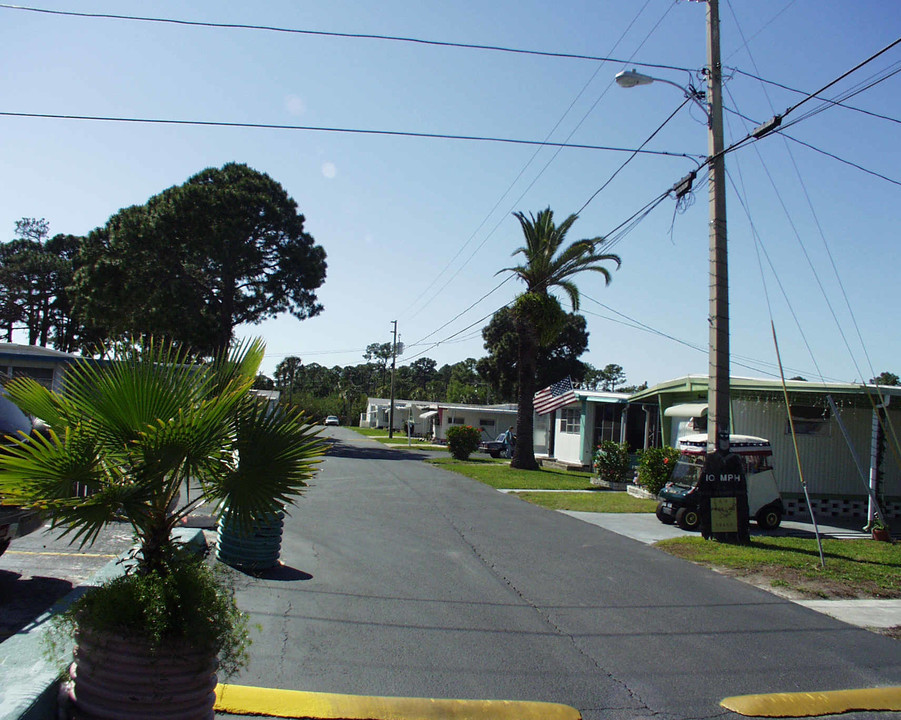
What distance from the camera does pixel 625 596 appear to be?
8.65 meters

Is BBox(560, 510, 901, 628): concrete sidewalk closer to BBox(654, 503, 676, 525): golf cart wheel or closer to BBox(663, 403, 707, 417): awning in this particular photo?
BBox(654, 503, 676, 525): golf cart wheel

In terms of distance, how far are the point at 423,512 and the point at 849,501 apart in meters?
10.6

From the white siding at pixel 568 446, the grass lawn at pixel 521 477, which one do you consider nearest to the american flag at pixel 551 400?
the white siding at pixel 568 446

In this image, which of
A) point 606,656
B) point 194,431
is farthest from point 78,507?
point 606,656

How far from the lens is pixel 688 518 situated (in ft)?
47.3

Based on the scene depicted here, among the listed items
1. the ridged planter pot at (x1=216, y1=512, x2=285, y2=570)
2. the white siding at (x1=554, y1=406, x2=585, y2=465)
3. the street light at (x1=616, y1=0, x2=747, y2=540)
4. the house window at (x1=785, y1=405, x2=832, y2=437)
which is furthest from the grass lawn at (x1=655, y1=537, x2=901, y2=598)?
the white siding at (x1=554, y1=406, x2=585, y2=465)

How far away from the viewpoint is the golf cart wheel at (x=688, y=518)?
47.3 feet

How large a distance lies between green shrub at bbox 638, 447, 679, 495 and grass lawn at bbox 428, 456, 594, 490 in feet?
9.64

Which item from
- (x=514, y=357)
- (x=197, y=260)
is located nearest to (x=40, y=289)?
(x=197, y=260)

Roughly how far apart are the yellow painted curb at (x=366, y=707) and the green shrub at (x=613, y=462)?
17966 mm

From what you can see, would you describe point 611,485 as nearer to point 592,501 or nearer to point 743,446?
point 592,501

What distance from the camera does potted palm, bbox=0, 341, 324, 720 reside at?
4078 millimetres

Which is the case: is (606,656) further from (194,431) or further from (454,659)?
(194,431)

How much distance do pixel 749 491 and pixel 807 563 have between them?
3.67m
